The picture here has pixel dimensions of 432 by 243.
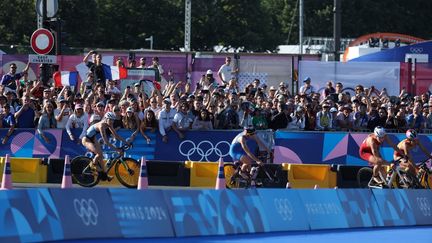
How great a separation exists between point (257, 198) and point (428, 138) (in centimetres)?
1048

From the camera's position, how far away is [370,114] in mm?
26750

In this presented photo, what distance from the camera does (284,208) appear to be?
1711 cm

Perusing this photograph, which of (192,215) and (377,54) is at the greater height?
(377,54)

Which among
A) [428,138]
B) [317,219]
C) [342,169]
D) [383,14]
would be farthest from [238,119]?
[383,14]

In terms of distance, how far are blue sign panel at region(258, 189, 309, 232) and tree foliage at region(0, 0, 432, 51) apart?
157 feet

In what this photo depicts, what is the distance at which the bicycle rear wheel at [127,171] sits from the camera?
23.5 meters

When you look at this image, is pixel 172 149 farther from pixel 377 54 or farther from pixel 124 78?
pixel 377 54

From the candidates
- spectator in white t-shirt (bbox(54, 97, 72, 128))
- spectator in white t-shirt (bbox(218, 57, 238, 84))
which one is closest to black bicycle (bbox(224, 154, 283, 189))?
spectator in white t-shirt (bbox(54, 97, 72, 128))

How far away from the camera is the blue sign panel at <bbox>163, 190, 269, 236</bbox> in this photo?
15.7 metres

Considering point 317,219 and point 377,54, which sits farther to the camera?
point 377,54

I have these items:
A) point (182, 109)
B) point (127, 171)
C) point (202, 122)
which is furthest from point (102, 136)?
point (202, 122)

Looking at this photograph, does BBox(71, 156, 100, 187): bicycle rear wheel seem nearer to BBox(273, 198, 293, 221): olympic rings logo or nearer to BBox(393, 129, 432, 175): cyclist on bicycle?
BBox(393, 129, 432, 175): cyclist on bicycle

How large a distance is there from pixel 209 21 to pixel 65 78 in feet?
166

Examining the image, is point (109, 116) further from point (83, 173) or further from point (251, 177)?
point (251, 177)
